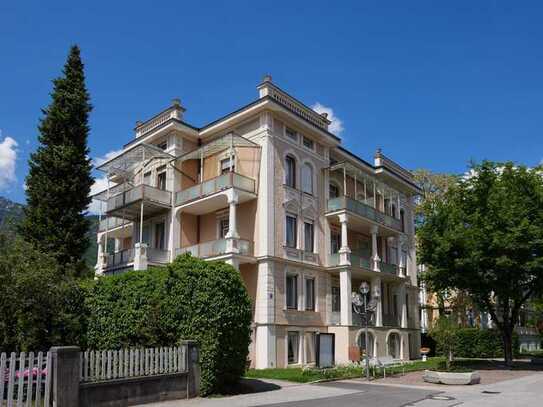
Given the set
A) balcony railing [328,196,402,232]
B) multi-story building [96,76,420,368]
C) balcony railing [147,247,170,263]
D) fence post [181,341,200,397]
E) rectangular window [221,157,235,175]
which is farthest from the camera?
balcony railing [328,196,402,232]

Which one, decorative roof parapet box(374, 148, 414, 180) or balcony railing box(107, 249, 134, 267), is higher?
decorative roof parapet box(374, 148, 414, 180)

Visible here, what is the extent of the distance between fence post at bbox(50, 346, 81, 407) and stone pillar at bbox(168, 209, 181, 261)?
16.7 metres

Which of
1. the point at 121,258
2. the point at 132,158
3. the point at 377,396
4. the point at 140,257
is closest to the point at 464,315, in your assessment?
the point at 121,258

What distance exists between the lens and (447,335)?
22.3 metres

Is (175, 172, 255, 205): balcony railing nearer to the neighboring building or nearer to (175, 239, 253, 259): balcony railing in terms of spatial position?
(175, 239, 253, 259): balcony railing

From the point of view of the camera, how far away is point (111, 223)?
3522cm

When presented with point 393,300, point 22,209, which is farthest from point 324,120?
point 22,209

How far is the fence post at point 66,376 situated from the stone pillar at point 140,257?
15215 mm

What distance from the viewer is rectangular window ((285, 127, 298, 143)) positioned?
29.5 meters

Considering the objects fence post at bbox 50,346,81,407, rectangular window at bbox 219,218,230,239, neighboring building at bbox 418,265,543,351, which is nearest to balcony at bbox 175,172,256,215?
rectangular window at bbox 219,218,230,239

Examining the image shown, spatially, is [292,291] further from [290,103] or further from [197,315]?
[197,315]

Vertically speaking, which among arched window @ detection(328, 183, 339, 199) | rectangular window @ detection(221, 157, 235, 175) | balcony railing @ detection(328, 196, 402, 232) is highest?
rectangular window @ detection(221, 157, 235, 175)

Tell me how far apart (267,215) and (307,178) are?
4.73 meters

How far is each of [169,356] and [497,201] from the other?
20973 mm
